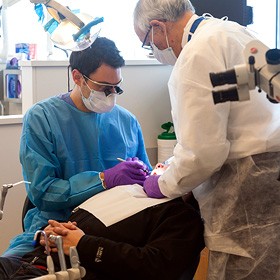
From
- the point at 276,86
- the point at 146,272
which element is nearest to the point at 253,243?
the point at 146,272

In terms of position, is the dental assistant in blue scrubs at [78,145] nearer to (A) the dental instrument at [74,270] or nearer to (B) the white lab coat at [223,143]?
(B) the white lab coat at [223,143]

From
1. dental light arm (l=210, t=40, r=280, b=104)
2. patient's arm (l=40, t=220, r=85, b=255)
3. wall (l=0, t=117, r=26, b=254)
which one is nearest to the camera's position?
dental light arm (l=210, t=40, r=280, b=104)

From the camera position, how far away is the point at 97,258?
5.12 feet

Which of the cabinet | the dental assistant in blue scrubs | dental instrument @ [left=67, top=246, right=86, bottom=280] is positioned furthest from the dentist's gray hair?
the cabinet

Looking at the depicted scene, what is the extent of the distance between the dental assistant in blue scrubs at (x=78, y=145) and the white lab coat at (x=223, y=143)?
1.33ft

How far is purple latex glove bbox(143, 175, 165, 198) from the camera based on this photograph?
5.70 feet

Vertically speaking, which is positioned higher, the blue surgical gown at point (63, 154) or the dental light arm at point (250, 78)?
the dental light arm at point (250, 78)

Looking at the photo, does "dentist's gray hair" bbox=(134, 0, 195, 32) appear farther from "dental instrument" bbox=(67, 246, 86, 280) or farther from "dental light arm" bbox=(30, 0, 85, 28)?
"dental instrument" bbox=(67, 246, 86, 280)

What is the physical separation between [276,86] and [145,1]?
800 millimetres

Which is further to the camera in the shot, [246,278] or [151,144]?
[151,144]

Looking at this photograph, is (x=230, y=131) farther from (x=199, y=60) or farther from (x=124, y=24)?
(x=124, y=24)

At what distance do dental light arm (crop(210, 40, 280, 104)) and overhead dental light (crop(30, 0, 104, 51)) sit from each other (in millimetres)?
694

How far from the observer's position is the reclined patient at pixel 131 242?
1543mm

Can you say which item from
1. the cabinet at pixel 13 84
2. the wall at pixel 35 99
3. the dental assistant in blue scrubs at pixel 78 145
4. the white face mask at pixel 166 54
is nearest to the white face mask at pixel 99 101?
the dental assistant in blue scrubs at pixel 78 145
